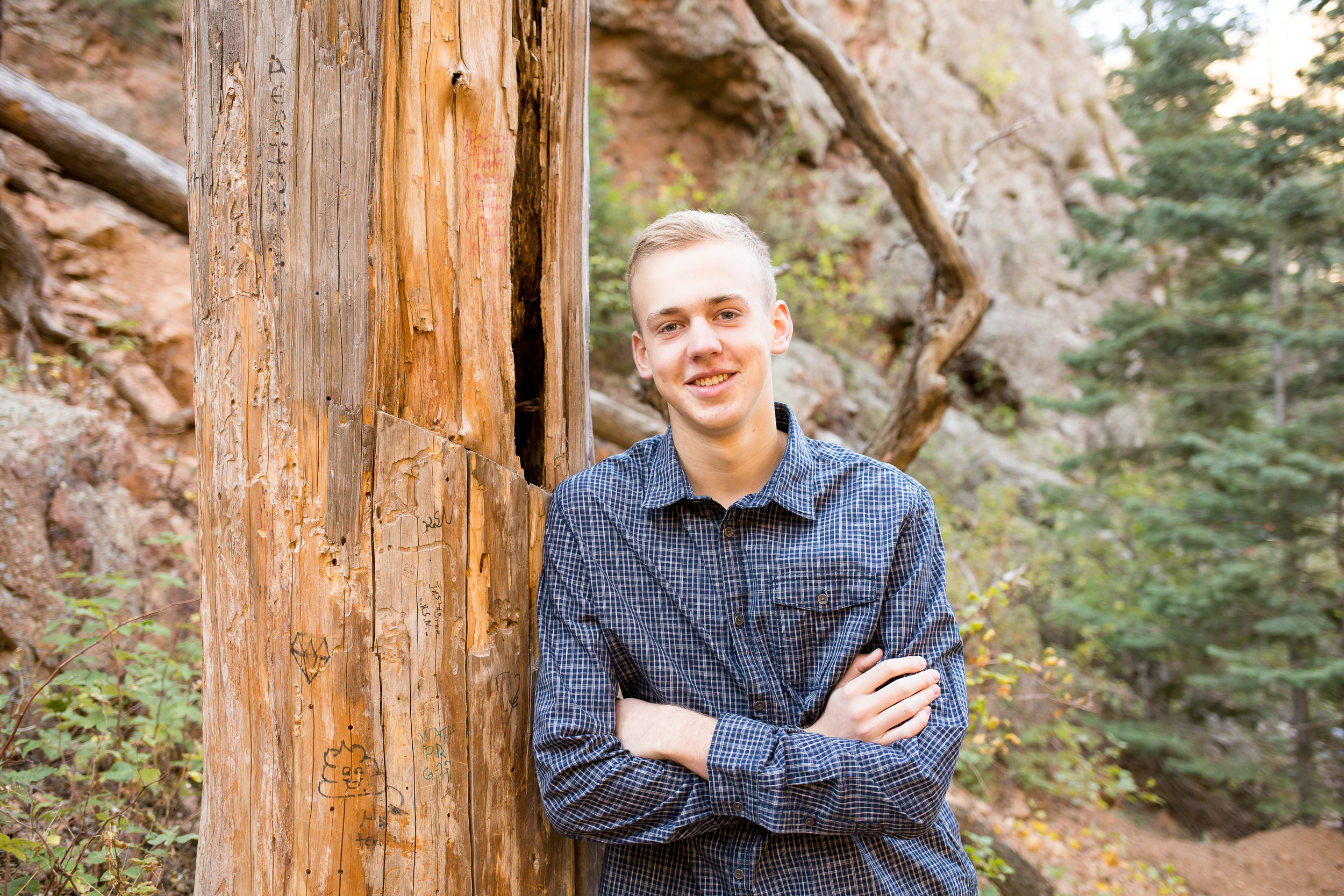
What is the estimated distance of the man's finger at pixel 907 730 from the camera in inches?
68.7

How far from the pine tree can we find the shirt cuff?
19.4 feet

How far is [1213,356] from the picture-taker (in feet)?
27.0

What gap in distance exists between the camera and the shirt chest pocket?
190 centimetres

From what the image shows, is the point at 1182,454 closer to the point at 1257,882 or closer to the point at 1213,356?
the point at 1213,356

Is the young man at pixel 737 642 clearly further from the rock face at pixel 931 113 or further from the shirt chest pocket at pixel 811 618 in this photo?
the rock face at pixel 931 113

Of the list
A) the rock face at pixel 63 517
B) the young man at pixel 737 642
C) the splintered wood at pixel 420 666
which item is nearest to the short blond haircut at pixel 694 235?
the young man at pixel 737 642

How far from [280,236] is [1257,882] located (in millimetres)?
7097

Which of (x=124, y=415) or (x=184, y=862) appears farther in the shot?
(x=124, y=415)

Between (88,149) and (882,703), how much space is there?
16.2 feet

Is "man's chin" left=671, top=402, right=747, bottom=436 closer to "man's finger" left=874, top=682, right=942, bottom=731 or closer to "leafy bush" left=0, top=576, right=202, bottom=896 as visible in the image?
"man's finger" left=874, top=682, right=942, bottom=731

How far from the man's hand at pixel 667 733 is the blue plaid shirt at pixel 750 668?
0.09 ft

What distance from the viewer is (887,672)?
5.92ft

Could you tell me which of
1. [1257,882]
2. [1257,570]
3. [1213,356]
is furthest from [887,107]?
[1257,882]

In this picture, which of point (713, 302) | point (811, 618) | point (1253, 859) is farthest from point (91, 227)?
point (1253, 859)
